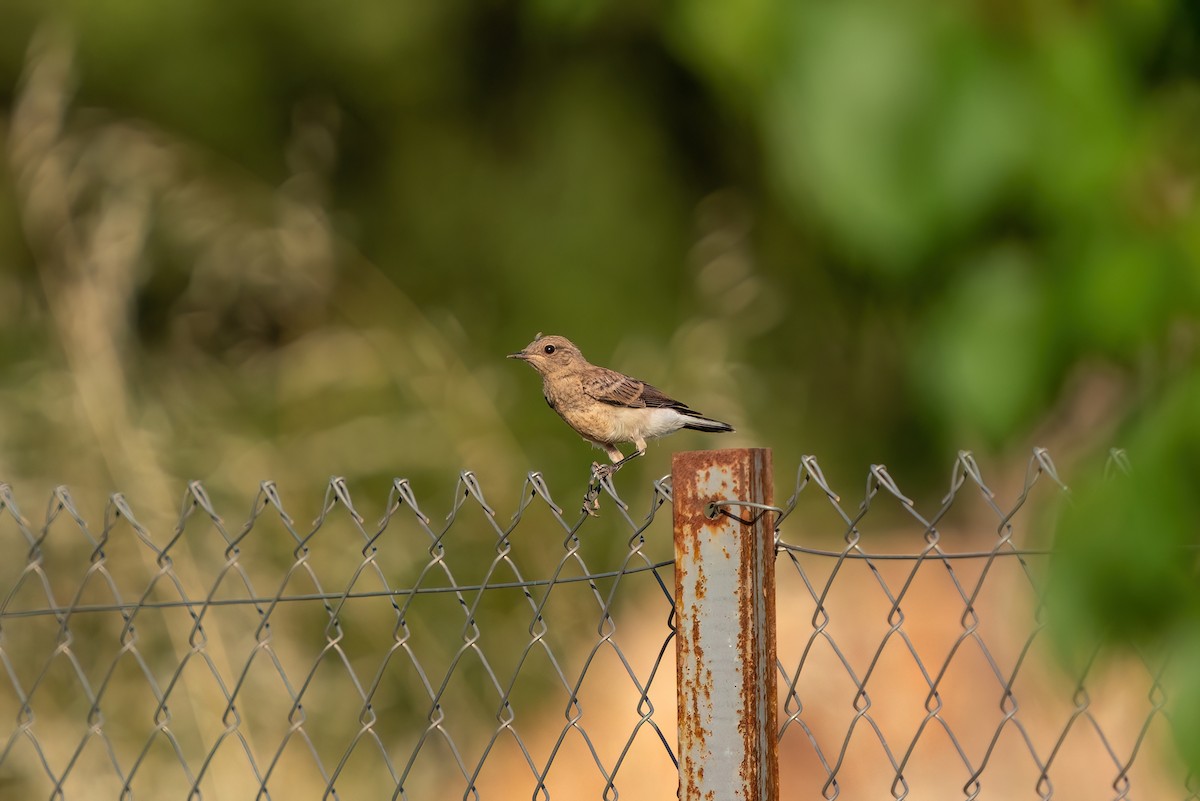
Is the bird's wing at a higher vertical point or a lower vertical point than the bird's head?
lower

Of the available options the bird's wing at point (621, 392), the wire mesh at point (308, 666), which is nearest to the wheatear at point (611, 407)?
the bird's wing at point (621, 392)

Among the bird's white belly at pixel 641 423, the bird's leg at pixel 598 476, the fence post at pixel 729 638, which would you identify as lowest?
the fence post at pixel 729 638

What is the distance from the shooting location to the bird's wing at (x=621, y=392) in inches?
178

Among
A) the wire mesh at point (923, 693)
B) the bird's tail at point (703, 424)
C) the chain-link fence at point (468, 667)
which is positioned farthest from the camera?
the chain-link fence at point (468, 667)

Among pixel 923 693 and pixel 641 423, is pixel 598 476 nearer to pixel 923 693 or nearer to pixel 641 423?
pixel 641 423

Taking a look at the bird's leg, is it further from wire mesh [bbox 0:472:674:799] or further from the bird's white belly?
wire mesh [bbox 0:472:674:799]

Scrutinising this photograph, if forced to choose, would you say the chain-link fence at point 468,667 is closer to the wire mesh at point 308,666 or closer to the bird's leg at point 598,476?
the wire mesh at point 308,666

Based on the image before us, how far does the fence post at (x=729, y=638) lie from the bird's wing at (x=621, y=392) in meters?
2.28

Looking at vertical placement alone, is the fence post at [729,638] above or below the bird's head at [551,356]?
below

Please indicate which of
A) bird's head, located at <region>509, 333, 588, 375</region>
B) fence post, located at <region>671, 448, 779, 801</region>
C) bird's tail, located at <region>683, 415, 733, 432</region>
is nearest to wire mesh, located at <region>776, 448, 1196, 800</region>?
bird's tail, located at <region>683, 415, 733, 432</region>

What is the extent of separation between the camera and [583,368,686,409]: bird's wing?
4.53m

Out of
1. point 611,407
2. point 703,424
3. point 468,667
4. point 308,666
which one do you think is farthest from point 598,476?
point 468,667

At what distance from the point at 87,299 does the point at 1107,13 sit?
19.5ft

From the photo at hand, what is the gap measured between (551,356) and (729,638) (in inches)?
105
